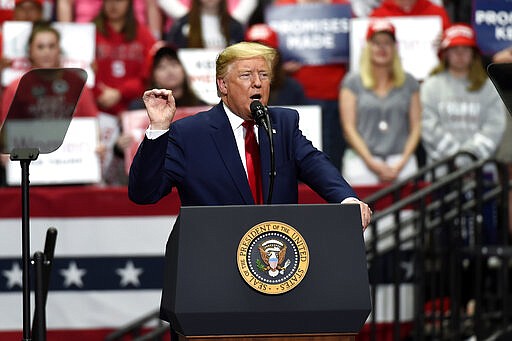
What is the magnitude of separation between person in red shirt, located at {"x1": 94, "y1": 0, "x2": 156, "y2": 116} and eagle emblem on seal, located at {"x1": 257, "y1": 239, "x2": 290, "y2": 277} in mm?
5623

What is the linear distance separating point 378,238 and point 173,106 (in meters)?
3.97

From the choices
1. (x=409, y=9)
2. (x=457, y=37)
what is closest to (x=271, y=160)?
(x=457, y=37)

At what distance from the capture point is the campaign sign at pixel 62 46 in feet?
31.7

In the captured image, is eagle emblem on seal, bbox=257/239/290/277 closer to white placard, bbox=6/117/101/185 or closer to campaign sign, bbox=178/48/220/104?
white placard, bbox=6/117/101/185

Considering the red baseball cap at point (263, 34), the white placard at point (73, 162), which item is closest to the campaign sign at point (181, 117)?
the white placard at point (73, 162)

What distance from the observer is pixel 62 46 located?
9734 millimetres

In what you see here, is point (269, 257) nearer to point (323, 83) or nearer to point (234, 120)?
point (234, 120)

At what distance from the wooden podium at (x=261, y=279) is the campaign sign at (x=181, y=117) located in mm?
4401

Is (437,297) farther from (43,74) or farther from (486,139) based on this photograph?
(43,74)

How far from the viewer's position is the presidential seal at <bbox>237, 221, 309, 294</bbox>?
448cm

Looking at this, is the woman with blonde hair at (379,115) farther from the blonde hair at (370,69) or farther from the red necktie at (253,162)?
the red necktie at (253,162)

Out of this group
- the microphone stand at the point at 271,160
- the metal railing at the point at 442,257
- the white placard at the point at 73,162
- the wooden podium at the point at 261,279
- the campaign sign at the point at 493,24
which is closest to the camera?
the wooden podium at the point at 261,279

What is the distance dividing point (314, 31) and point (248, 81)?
523 cm

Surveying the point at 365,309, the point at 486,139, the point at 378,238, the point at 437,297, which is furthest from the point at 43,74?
the point at 486,139
